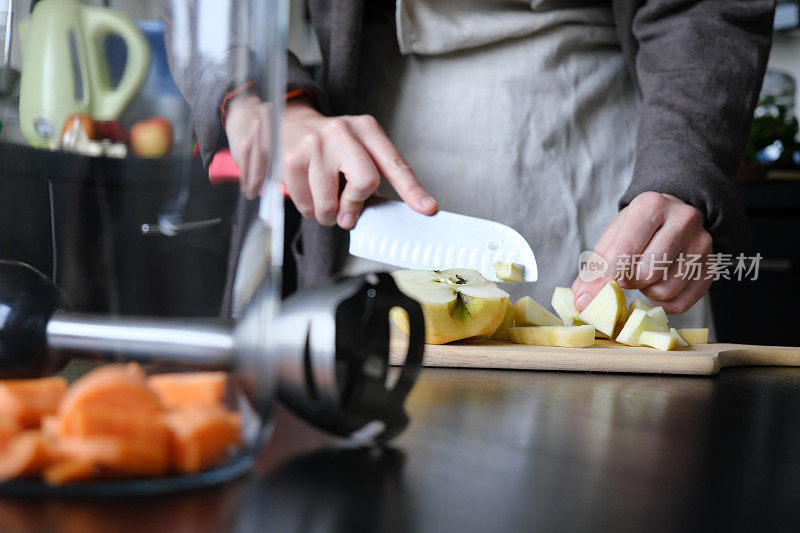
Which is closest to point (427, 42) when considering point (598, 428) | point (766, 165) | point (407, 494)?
point (598, 428)

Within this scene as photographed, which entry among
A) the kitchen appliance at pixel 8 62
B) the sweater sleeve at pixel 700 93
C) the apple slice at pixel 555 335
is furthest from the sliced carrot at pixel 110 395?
the sweater sleeve at pixel 700 93

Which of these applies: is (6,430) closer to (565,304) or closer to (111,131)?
(111,131)

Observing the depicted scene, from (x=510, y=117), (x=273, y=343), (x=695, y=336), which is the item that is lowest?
(x=695, y=336)

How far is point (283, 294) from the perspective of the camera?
1.42 m

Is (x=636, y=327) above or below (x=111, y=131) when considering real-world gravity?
below

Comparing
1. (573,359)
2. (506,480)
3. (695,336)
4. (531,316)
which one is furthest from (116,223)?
(695,336)

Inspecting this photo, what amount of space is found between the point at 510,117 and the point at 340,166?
31 cm

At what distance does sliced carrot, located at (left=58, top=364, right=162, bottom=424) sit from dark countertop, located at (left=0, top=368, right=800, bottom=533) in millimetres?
32

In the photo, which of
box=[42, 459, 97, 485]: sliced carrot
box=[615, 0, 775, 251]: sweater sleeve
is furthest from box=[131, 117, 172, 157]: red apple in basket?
box=[615, 0, 775, 251]: sweater sleeve

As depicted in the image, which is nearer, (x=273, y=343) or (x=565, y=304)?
(x=273, y=343)

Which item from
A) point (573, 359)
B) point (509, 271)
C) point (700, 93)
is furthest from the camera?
point (700, 93)

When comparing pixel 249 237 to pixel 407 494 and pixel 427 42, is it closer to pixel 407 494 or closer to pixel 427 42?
pixel 407 494

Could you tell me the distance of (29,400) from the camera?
0.26 m

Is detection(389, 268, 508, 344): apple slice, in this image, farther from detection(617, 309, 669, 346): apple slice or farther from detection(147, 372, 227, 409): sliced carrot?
detection(147, 372, 227, 409): sliced carrot
